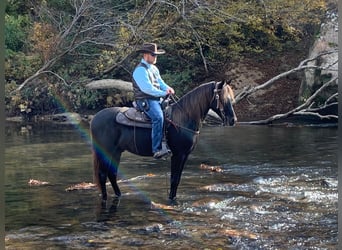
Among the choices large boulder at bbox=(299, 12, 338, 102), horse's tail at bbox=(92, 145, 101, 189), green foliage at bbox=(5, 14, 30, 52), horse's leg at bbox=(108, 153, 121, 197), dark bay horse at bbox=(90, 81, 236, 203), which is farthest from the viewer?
green foliage at bbox=(5, 14, 30, 52)

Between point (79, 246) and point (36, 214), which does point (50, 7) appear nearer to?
point (36, 214)

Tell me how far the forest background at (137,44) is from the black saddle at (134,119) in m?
8.87

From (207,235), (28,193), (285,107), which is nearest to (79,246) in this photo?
(207,235)

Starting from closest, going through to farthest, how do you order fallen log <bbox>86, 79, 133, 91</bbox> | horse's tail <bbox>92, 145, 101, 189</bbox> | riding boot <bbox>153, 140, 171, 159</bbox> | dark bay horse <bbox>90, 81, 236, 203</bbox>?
dark bay horse <bbox>90, 81, 236, 203</bbox>, riding boot <bbox>153, 140, 171, 159</bbox>, horse's tail <bbox>92, 145, 101, 189</bbox>, fallen log <bbox>86, 79, 133, 91</bbox>

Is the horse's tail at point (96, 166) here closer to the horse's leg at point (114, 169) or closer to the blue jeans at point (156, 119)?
the horse's leg at point (114, 169)

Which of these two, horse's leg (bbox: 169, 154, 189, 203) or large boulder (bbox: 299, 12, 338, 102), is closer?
horse's leg (bbox: 169, 154, 189, 203)

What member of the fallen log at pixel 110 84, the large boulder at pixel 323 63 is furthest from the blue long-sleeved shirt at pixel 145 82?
the fallen log at pixel 110 84

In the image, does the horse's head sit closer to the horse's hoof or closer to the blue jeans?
the blue jeans

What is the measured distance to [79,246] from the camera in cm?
428

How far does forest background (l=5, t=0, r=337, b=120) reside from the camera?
15.5m

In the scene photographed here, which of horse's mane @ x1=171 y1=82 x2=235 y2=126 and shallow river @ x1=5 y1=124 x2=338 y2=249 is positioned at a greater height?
horse's mane @ x1=171 y1=82 x2=235 y2=126

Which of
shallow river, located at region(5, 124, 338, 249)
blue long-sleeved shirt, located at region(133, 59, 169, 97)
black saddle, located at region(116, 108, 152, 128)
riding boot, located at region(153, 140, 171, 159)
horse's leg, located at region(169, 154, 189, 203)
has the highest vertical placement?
blue long-sleeved shirt, located at region(133, 59, 169, 97)

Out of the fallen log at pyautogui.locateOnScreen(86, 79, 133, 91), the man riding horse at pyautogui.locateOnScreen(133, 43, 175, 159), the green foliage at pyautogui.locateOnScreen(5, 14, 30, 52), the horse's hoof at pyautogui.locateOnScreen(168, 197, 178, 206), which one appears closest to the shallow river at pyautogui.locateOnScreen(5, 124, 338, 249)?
the horse's hoof at pyautogui.locateOnScreen(168, 197, 178, 206)

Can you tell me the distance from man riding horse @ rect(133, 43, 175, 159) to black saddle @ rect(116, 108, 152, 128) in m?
0.08
